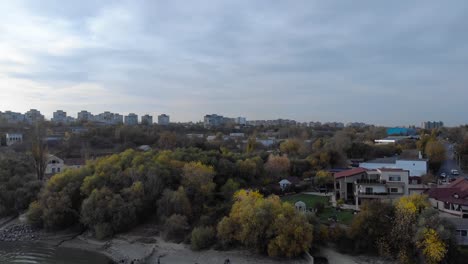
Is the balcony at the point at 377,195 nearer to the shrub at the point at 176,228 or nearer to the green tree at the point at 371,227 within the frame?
the green tree at the point at 371,227

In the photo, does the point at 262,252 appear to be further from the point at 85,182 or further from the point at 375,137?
the point at 375,137

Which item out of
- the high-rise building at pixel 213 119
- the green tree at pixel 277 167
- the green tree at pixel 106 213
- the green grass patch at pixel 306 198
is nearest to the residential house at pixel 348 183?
the green grass patch at pixel 306 198

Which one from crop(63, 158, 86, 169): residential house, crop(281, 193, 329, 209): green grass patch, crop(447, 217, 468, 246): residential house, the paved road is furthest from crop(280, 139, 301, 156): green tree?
crop(447, 217, 468, 246): residential house

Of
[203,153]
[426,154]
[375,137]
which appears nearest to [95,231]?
[203,153]

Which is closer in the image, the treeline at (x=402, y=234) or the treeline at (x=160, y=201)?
the treeline at (x=402, y=234)

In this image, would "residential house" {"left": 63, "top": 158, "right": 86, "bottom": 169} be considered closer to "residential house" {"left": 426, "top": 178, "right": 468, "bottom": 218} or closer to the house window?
the house window

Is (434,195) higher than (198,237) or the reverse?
higher

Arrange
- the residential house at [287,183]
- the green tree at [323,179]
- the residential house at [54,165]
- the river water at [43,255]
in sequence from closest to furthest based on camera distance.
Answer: the river water at [43,255] < the residential house at [287,183] < the green tree at [323,179] < the residential house at [54,165]
